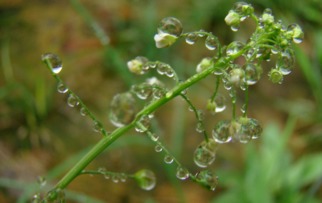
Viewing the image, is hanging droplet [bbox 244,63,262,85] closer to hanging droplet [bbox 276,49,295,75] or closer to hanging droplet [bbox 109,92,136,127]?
hanging droplet [bbox 276,49,295,75]

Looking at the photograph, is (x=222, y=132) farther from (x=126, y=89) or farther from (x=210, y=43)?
(x=126, y=89)

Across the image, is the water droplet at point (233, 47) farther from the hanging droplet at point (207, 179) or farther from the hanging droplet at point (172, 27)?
the hanging droplet at point (207, 179)

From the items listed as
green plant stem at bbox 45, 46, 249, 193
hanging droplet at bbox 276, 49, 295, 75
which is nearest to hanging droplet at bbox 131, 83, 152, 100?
green plant stem at bbox 45, 46, 249, 193

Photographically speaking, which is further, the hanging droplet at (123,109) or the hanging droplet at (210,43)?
the hanging droplet at (210,43)

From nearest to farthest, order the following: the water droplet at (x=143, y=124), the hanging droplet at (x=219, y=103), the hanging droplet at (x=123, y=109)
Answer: the hanging droplet at (x=123, y=109) < the water droplet at (x=143, y=124) < the hanging droplet at (x=219, y=103)

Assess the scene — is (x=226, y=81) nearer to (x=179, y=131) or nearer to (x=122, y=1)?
(x=179, y=131)

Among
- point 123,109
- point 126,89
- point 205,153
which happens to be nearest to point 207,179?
point 205,153

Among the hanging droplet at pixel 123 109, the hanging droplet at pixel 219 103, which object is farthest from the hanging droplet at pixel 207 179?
the hanging droplet at pixel 123 109
